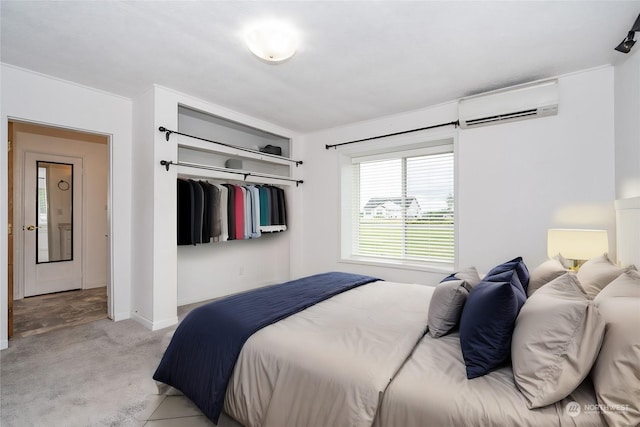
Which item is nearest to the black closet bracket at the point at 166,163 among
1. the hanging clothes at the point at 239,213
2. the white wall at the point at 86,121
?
the white wall at the point at 86,121

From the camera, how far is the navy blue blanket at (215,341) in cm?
151

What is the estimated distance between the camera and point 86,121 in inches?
123

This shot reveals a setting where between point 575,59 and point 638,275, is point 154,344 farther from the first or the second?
point 575,59

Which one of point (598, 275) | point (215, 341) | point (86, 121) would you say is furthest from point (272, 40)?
point (598, 275)

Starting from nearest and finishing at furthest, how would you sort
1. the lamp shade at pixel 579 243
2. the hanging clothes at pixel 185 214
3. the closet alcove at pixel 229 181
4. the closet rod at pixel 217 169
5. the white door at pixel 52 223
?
the lamp shade at pixel 579 243, the closet rod at pixel 217 169, the hanging clothes at pixel 185 214, the closet alcove at pixel 229 181, the white door at pixel 52 223

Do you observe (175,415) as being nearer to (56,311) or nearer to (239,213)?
(239,213)

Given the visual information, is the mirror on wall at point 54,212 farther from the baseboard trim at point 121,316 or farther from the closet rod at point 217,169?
the closet rod at point 217,169

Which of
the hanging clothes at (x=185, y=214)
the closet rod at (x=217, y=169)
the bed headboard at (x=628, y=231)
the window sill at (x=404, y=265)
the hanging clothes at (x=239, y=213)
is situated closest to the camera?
the bed headboard at (x=628, y=231)

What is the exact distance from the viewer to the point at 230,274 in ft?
14.4

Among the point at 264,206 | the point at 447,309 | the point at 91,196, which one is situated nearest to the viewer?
the point at 447,309

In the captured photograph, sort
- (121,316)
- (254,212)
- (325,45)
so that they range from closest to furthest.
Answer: (325,45) → (121,316) → (254,212)

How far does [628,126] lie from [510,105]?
0.90 meters

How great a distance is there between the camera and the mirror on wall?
430 centimetres

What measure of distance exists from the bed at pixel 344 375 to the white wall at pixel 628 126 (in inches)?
74.7
